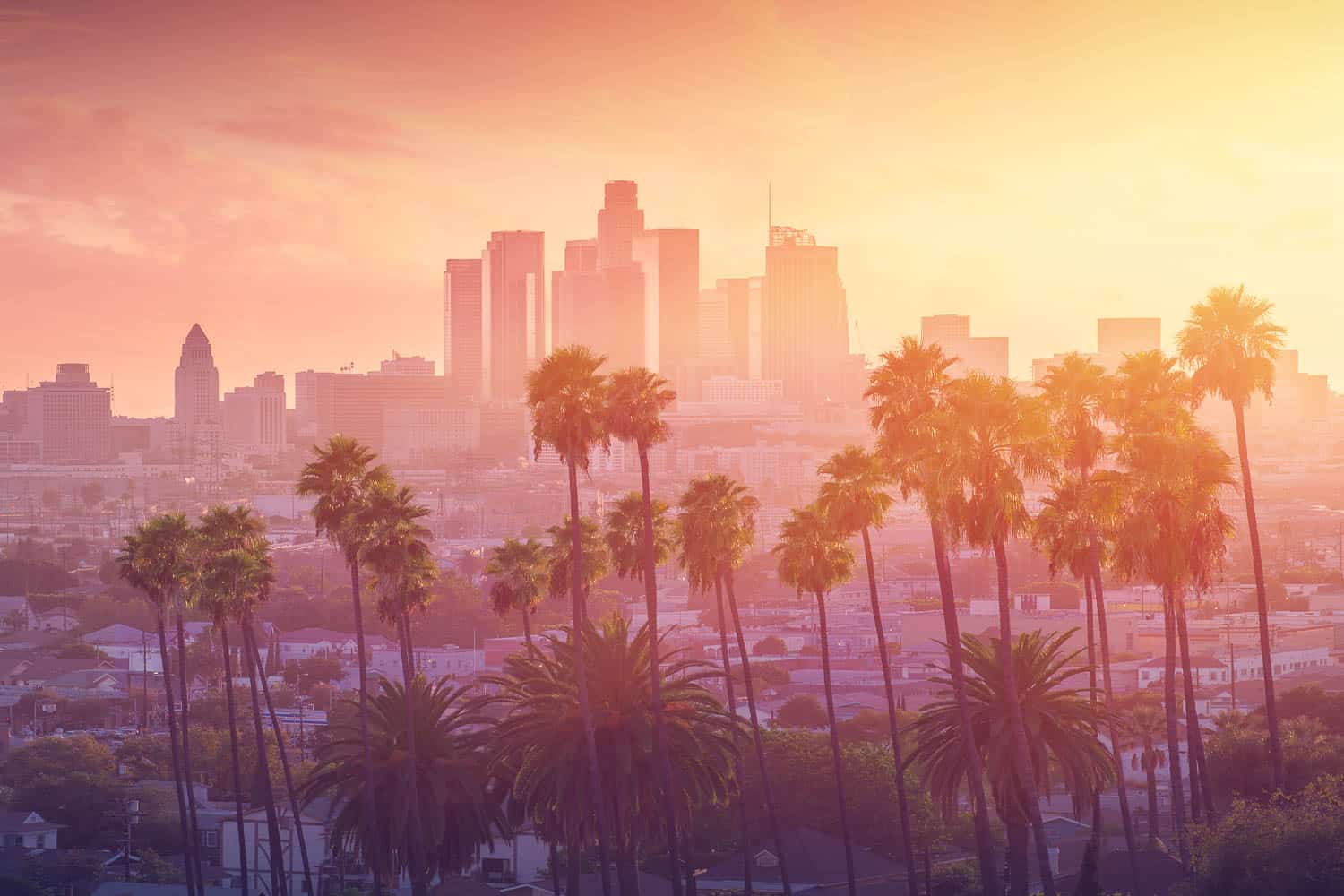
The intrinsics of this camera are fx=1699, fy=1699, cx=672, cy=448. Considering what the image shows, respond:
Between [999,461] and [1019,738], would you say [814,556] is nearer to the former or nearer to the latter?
[1019,738]

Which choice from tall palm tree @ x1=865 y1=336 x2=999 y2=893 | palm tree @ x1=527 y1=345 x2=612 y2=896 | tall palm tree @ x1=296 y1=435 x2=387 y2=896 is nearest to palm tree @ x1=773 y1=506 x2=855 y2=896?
palm tree @ x1=527 y1=345 x2=612 y2=896

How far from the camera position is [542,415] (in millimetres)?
39531

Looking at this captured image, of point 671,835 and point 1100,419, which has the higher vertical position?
point 1100,419

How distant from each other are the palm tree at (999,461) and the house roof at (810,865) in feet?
72.8

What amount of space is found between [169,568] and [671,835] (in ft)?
64.3

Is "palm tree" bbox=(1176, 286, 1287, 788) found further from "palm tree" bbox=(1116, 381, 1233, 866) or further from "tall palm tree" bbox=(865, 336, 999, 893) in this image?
"tall palm tree" bbox=(865, 336, 999, 893)

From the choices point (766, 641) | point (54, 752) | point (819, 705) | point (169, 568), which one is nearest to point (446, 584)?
point (766, 641)

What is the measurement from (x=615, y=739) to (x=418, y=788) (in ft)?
18.3

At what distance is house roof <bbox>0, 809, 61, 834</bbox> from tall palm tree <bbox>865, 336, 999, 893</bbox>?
49.3 meters

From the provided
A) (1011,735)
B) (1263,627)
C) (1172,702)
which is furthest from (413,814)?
(1263,627)

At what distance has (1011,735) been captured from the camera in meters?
34.8

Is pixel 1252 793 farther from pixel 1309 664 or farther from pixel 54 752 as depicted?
pixel 1309 664

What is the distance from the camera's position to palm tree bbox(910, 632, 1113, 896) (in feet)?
114

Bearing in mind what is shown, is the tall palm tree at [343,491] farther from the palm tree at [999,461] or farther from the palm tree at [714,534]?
the palm tree at [999,461]
